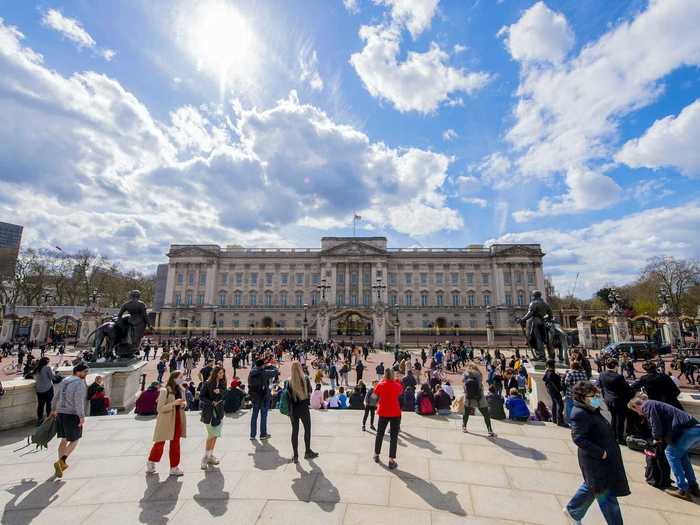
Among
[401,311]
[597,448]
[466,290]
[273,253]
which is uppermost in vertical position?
[273,253]

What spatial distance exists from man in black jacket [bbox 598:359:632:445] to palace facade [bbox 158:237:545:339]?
59489 millimetres

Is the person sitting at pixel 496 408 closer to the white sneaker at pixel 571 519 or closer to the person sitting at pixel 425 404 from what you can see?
the person sitting at pixel 425 404

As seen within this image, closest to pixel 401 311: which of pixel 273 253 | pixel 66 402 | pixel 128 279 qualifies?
pixel 273 253

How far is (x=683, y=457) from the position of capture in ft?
17.0

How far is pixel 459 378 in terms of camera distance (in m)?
22.9

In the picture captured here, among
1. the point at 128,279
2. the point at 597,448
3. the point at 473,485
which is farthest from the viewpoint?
the point at 128,279

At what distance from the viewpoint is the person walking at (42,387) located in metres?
8.30

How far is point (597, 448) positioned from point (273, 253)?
71.5 meters

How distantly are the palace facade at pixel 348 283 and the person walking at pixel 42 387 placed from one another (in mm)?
58450

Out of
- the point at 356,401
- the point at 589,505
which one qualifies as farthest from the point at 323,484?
the point at 356,401

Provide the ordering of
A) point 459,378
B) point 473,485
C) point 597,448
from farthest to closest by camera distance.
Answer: point 459,378, point 473,485, point 597,448

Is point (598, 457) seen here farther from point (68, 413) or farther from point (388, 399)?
point (68, 413)

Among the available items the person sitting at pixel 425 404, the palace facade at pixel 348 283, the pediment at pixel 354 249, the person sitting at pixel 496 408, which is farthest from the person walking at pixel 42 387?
the pediment at pixel 354 249

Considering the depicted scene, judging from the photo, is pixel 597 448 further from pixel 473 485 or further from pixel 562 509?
pixel 473 485
